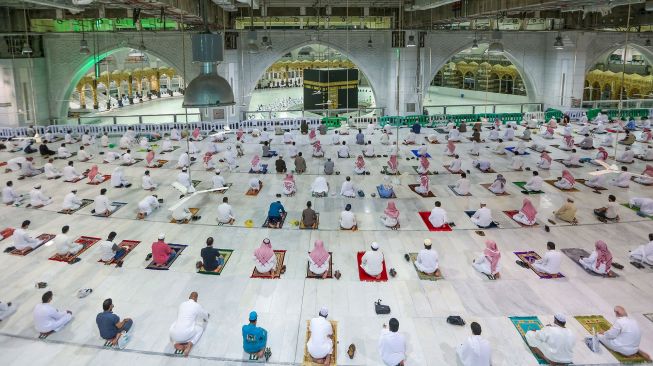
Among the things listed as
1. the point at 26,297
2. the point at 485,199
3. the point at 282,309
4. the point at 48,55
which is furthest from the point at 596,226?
the point at 48,55

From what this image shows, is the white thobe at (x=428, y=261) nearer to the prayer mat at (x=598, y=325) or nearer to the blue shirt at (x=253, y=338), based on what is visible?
the prayer mat at (x=598, y=325)

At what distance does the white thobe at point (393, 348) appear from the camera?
7008mm

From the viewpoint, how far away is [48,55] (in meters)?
26.3

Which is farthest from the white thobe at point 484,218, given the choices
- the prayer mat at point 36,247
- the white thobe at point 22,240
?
the white thobe at point 22,240

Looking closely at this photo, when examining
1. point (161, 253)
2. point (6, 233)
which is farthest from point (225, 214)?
point (6, 233)

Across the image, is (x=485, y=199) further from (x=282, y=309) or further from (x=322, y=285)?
(x=282, y=309)

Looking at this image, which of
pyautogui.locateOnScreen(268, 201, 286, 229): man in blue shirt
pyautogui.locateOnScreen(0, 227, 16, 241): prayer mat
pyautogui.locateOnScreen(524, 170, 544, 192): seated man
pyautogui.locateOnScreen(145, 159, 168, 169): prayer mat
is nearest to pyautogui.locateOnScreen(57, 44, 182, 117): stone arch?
pyautogui.locateOnScreen(145, 159, 168, 169): prayer mat

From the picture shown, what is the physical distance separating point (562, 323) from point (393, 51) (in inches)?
847

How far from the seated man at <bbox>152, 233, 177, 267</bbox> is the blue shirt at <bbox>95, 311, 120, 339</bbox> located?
257 centimetres

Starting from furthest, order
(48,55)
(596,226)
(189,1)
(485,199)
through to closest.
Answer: (48,55)
(189,1)
(485,199)
(596,226)

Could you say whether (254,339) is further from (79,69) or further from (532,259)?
(79,69)

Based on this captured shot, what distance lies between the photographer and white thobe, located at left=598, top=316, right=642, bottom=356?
7277 millimetres

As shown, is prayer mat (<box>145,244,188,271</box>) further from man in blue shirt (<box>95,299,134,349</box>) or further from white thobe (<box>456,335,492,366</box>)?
white thobe (<box>456,335,492,366</box>)

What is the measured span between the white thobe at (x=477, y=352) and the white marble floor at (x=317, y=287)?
412mm
